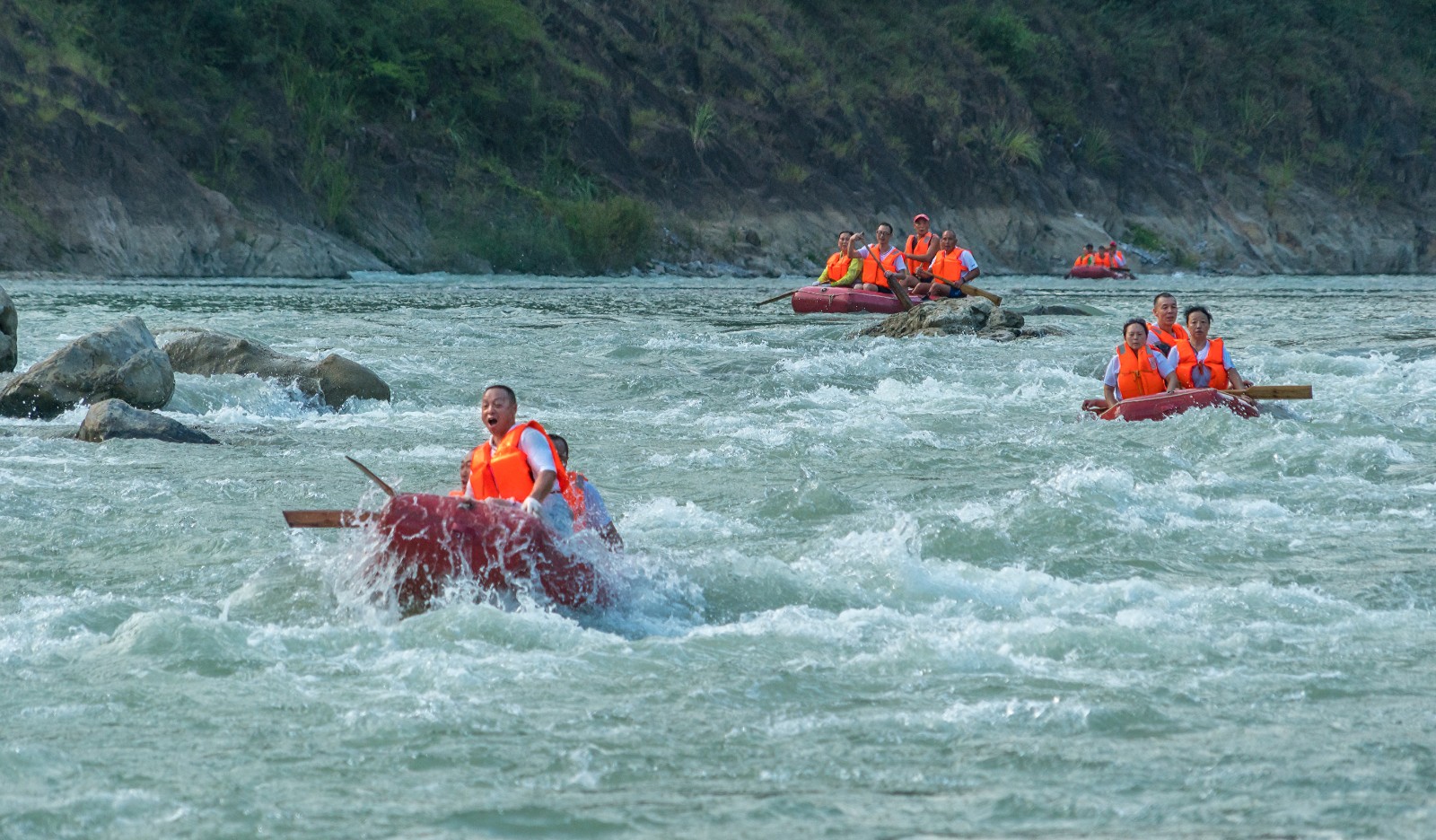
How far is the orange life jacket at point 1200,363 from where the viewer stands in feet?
42.8

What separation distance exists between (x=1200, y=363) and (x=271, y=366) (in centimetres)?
723

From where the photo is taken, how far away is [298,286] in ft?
90.8

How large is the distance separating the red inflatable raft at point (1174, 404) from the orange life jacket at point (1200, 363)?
0.60 meters

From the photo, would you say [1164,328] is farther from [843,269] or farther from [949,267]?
[843,269]

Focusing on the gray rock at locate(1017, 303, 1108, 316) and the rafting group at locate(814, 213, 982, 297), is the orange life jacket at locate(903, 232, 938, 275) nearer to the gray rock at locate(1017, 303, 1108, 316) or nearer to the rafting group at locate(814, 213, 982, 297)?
the rafting group at locate(814, 213, 982, 297)

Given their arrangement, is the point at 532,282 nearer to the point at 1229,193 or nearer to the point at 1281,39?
the point at 1229,193

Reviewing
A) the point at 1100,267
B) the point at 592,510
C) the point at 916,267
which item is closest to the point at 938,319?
the point at 916,267

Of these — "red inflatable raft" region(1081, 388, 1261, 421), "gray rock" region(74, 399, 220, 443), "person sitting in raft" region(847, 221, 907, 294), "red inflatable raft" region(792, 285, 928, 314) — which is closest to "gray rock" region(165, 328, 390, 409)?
"gray rock" region(74, 399, 220, 443)

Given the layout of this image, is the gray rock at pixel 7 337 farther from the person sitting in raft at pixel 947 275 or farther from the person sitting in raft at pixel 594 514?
the person sitting in raft at pixel 947 275

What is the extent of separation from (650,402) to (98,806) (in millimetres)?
9637

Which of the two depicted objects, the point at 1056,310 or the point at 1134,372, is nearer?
the point at 1134,372

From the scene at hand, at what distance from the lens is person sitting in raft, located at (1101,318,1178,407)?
12.8 metres

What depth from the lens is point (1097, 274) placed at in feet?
126

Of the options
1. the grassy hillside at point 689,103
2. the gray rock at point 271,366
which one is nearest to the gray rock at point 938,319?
the gray rock at point 271,366
